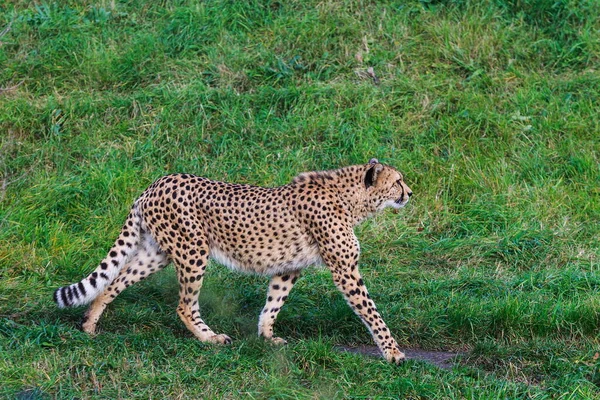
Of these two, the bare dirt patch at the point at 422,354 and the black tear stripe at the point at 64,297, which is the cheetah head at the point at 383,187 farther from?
the black tear stripe at the point at 64,297

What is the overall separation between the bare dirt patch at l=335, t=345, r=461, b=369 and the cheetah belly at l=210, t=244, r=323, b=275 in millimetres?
507

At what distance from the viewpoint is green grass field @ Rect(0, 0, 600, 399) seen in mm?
4949

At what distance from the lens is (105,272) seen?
557cm

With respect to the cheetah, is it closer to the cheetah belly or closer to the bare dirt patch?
the cheetah belly

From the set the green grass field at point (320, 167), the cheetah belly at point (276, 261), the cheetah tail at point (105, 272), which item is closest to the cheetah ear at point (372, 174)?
the cheetah belly at point (276, 261)

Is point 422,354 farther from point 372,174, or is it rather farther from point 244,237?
point 244,237

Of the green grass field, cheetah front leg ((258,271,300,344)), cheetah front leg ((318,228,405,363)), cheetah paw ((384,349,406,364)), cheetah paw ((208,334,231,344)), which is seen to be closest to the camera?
the green grass field

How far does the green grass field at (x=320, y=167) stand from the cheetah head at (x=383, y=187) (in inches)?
25.1

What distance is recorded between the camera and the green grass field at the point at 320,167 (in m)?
4.95

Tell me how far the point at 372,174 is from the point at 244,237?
0.80 m

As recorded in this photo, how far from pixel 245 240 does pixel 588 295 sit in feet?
6.75

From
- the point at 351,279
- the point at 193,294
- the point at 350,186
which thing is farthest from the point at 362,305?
the point at 193,294

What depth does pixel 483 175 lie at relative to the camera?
24.1ft

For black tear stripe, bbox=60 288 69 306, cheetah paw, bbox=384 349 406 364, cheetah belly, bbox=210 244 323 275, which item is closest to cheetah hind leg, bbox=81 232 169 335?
black tear stripe, bbox=60 288 69 306
